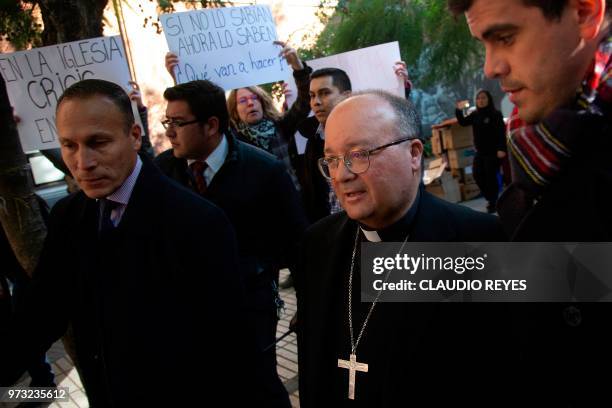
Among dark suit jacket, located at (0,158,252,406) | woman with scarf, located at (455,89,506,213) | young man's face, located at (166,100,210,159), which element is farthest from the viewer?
woman with scarf, located at (455,89,506,213)

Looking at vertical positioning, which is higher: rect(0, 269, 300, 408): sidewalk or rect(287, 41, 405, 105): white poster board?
rect(287, 41, 405, 105): white poster board

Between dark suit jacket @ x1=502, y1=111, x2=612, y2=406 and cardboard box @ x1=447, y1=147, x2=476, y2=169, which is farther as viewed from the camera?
cardboard box @ x1=447, y1=147, x2=476, y2=169

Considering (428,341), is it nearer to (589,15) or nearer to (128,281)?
(589,15)

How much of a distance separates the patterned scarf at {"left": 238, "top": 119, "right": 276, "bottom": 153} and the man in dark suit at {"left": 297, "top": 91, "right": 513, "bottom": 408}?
2805mm

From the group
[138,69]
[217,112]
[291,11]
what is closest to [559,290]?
[217,112]

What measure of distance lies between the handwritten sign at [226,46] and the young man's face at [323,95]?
413mm

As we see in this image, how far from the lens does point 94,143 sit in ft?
6.89

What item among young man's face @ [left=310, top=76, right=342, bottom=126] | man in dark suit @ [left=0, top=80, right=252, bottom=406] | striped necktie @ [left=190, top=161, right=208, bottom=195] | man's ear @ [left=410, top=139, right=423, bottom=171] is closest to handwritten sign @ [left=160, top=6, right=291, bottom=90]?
young man's face @ [left=310, top=76, right=342, bottom=126]

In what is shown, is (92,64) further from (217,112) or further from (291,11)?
(291,11)

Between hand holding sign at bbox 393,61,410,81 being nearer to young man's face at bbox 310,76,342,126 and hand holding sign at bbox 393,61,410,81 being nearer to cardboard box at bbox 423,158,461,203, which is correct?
young man's face at bbox 310,76,342,126

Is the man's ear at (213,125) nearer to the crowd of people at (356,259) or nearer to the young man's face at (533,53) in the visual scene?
the crowd of people at (356,259)

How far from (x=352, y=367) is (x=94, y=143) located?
128 centimetres

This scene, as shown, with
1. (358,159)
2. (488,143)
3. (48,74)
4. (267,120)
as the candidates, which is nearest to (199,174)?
(48,74)

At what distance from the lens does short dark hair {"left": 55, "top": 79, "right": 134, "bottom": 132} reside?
6.93ft
